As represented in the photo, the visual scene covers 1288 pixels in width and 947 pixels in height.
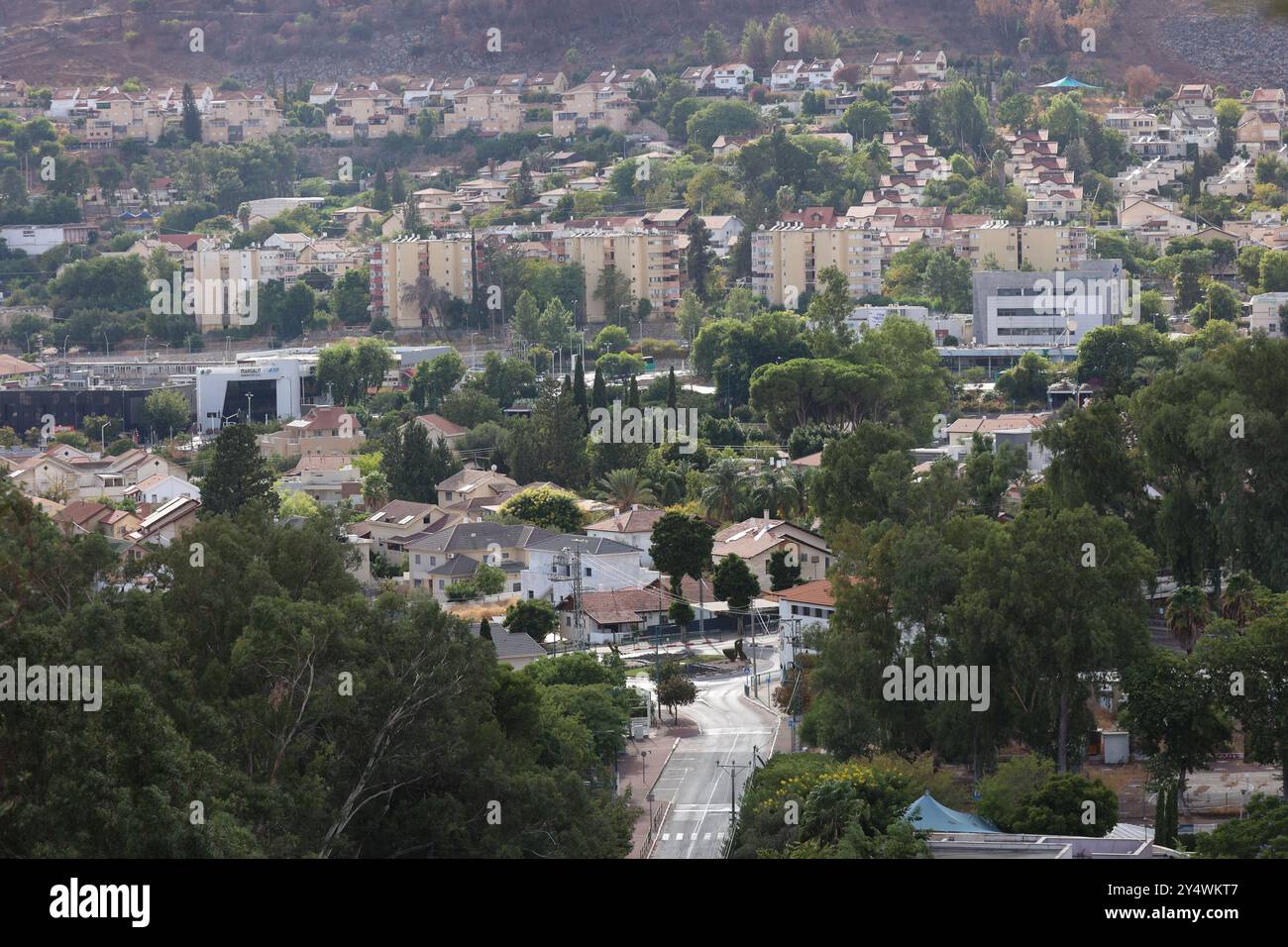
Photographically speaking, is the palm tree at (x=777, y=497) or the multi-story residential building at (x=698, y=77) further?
the multi-story residential building at (x=698, y=77)

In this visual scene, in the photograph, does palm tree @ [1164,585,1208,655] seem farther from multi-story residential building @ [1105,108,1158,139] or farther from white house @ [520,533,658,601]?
multi-story residential building @ [1105,108,1158,139]

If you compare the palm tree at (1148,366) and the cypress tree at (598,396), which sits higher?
the palm tree at (1148,366)

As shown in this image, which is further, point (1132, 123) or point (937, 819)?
point (1132, 123)

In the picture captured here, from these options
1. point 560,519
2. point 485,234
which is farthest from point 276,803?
point 485,234

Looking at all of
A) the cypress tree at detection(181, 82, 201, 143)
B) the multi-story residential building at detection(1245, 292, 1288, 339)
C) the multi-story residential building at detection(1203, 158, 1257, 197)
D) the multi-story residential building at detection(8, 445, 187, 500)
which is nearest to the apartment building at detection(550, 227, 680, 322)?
the multi-story residential building at detection(1245, 292, 1288, 339)

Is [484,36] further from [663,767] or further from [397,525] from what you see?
[663,767]

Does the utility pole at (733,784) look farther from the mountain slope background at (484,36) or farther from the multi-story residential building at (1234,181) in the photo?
the mountain slope background at (484,36)

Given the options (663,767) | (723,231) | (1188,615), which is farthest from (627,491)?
(723,231)

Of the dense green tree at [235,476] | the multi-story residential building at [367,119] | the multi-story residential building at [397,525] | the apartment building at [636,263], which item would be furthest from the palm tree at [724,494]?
the multi-story residential building at [367,119]
